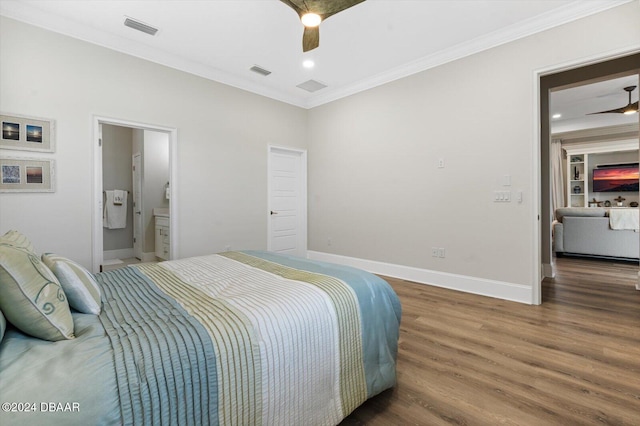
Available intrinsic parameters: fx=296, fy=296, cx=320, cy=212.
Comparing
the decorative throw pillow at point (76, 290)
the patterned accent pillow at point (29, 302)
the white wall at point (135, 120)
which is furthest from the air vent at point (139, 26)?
the patterned accent pillow at point (29, 302)

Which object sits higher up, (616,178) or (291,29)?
(291,29)

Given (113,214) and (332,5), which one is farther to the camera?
(113,214)

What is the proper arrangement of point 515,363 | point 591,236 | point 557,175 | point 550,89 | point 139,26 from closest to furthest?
point 515,363, point 139,26, point 550,89, point 591,236, point 557,175

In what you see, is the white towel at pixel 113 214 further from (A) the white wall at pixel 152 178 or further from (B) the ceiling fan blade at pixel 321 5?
(B) the ceiling fan blade at pixel 321 5

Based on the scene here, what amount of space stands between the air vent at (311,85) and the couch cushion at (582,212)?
16.0 ft

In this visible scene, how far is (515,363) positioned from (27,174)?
14.5 ft

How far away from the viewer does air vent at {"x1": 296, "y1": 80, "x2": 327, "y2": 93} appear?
4570 millimetres

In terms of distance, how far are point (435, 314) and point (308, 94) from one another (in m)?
3.98

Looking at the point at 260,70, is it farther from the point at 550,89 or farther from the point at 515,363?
the point at 515,363

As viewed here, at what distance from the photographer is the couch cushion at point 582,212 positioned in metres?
5.09

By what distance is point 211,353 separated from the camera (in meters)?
1.03

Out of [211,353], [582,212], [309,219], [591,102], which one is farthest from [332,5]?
[591,102]

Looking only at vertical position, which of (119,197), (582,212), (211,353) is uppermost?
(119,197)

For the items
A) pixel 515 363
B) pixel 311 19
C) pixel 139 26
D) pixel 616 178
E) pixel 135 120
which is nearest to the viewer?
pixel 515 363
